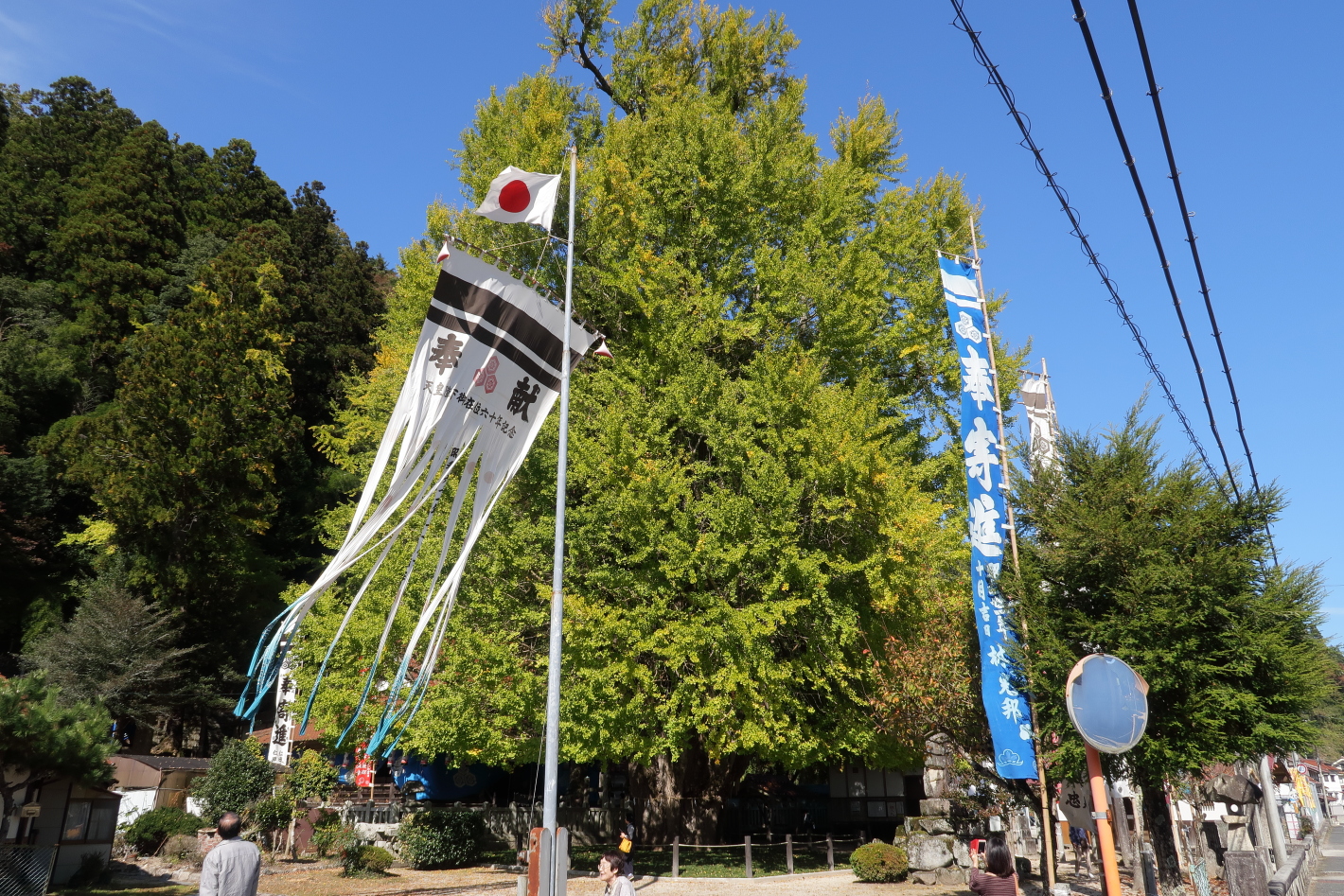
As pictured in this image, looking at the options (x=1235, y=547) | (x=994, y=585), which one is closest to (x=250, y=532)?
(x=994, y=585)

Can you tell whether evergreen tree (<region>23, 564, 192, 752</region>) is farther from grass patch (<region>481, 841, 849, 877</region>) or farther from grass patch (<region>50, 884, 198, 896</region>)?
grass patch (<region>481, 841, 849, 877</region>)

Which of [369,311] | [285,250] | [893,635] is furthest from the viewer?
[369,311]

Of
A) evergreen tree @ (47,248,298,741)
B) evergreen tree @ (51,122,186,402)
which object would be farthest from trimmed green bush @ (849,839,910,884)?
evergreen tree @ (51,122,186,402)

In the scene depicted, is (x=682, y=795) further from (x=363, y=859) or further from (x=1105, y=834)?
(x=1105, y=834)

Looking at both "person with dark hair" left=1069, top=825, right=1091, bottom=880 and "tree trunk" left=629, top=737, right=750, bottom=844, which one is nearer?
"tree trunk" left=629, top=737, right=750, bottom=844

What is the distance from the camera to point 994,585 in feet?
42.3

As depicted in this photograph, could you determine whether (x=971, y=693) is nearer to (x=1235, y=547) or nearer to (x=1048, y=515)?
(x=1048, y=515)

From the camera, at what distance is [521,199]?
12133 millimetres

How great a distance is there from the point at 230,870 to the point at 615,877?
11.8ft

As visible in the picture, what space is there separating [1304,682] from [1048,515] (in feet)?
12.5

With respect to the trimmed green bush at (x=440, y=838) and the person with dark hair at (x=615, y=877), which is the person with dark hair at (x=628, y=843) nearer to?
the person with dark hair at (x=615, y=877)

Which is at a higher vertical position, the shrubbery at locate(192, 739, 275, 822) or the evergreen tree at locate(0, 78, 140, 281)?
the evergreen tree at locate(0, 78, 140, 281)

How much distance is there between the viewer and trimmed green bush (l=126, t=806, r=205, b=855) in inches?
844

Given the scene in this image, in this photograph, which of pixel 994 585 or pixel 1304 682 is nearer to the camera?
pixel 1304 682
